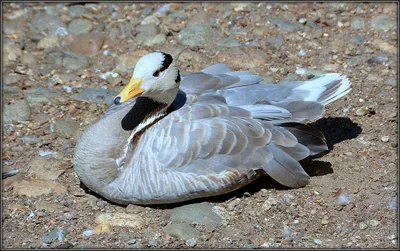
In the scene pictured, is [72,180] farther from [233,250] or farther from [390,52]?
[390,52]

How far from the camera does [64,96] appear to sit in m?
8.07

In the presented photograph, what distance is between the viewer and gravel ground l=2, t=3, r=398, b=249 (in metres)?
5.93

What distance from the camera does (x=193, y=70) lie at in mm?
8391

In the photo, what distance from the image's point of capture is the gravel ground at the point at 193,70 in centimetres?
593

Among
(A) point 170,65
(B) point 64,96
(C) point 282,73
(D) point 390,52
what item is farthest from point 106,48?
(D) point 390,52

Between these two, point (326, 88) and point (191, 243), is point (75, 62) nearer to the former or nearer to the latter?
point (326, 88)

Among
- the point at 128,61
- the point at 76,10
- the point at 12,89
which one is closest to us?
the point at 12,89

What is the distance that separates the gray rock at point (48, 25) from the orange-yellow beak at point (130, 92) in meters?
3.71

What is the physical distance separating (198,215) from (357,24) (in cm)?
439

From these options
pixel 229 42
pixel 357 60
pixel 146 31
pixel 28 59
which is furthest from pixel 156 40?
pixel 357 60

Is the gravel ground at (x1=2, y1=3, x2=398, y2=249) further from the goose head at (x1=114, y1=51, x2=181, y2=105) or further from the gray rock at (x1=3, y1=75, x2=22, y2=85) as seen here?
the goose head at (x1=114, y1=51, x2=181, y2=105)

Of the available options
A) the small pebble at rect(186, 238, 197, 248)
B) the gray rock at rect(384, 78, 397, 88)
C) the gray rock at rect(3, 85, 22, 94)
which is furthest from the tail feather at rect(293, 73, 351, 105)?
the gray rock at rect(3, 85, 22, 94)

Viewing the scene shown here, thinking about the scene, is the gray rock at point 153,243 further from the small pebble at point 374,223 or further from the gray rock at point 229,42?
the gray rock at point 229,42

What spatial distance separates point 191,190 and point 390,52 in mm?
3953
